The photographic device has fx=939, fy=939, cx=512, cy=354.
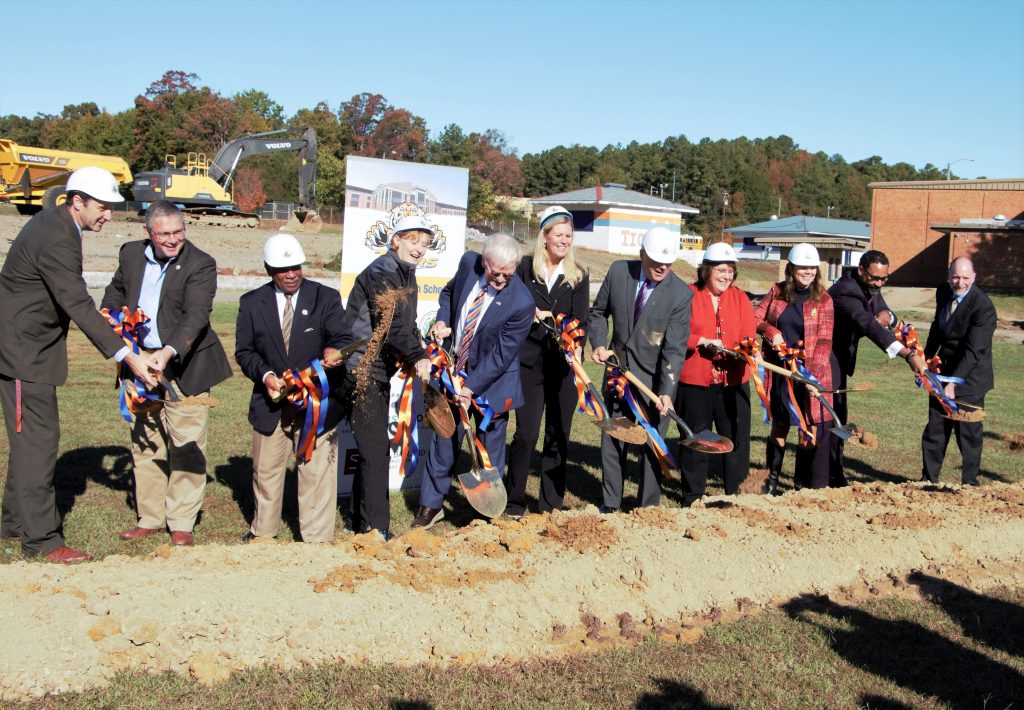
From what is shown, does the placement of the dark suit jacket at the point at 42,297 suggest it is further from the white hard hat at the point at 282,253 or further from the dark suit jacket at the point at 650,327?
the dark suit jacket at the point at 650,327

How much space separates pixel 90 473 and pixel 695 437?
4974 millimetres

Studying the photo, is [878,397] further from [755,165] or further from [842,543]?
[755,165]

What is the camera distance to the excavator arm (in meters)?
31.5

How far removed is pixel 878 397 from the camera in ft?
46.1

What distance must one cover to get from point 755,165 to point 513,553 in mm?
115583

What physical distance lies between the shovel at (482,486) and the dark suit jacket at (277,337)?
89 cm

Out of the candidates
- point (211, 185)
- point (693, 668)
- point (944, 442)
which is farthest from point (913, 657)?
point (211, 185)

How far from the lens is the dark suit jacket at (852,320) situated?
8070mm

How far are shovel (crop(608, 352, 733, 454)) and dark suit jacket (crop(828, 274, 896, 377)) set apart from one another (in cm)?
197

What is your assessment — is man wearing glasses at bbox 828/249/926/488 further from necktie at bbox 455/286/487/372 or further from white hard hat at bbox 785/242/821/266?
necktie at bbox 455/286/487/372

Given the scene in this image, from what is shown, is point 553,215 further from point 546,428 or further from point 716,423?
point 716,423

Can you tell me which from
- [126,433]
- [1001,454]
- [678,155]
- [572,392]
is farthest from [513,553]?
[678,155]

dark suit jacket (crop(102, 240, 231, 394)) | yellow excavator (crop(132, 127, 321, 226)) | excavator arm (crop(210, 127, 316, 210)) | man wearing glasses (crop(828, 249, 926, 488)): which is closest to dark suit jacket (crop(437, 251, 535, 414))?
dark suit jacket (crop(102, 240, 231, 394))

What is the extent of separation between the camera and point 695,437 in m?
7.07
